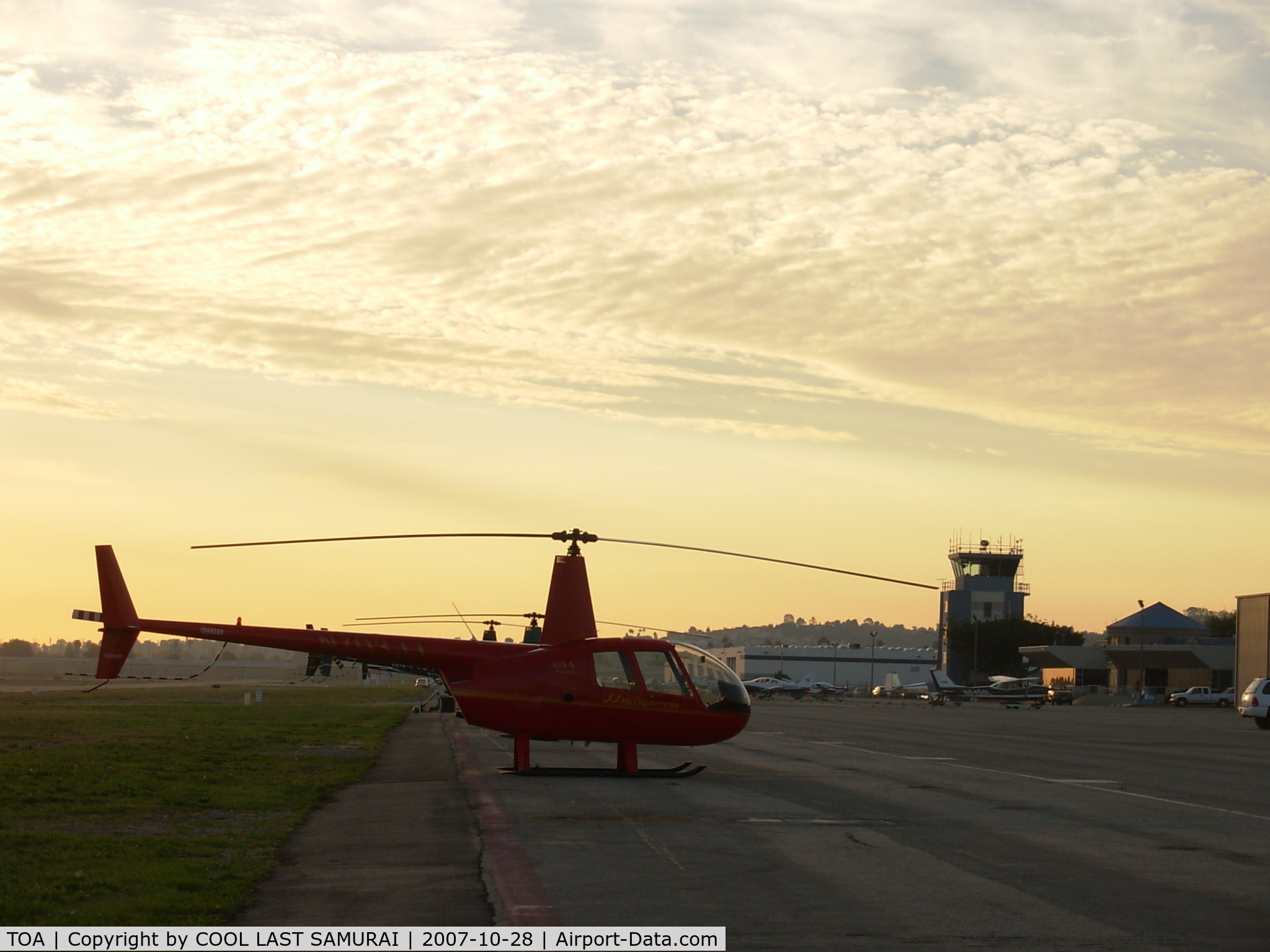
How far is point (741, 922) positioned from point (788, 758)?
20.7m

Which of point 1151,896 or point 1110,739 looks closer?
point 1151,896

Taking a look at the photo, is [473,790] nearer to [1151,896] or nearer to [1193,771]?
[1151,896]

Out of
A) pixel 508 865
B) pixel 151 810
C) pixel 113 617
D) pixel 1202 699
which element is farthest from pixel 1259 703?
pixel 1202 699

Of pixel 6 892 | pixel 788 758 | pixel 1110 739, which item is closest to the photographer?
pixel 6 892

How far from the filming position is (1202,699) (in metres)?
110

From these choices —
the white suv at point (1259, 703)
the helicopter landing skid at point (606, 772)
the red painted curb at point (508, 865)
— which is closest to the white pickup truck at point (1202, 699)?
the white suv at point (1259, 703)

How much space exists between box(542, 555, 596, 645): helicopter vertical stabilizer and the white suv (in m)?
41.2

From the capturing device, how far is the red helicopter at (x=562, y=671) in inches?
Answer: 941

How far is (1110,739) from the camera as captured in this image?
43531 mm

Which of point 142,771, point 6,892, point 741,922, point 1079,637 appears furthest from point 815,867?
point 1079,637

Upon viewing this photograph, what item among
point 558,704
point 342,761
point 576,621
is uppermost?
point 576,621

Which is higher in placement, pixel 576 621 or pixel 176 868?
pixel 576 621

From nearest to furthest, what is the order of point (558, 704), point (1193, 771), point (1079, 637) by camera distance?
point (558, 704) → point (1193, 771) → point (1079, 637)

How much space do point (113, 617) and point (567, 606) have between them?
861cm
